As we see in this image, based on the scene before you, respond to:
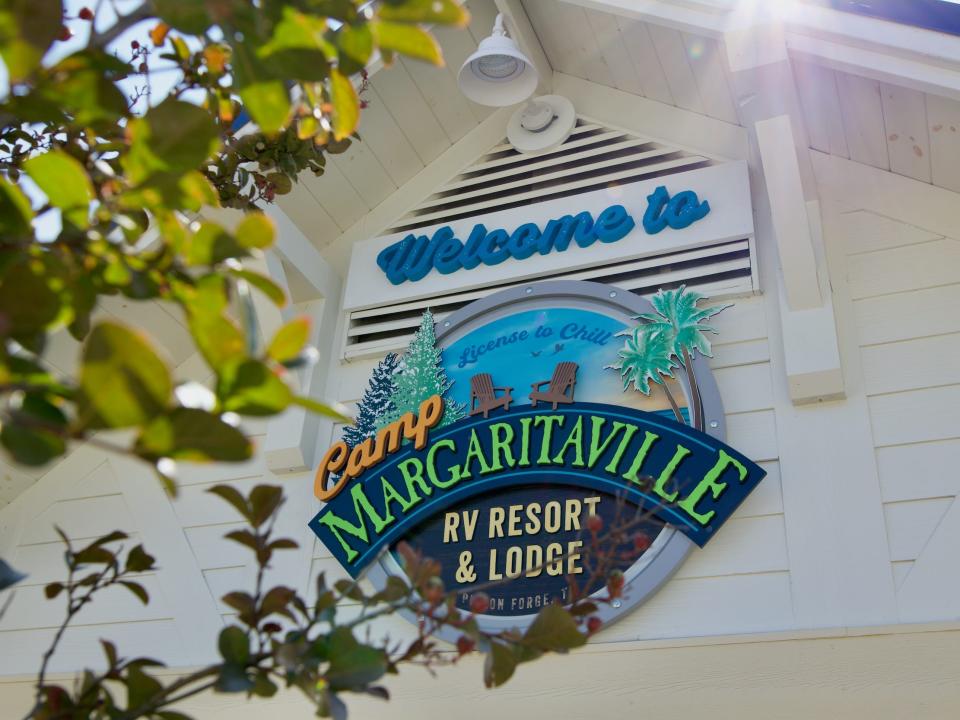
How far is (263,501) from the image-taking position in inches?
50.4

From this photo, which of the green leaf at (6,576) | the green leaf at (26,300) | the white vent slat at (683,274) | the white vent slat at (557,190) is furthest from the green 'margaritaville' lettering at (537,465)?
the green leaf at (26,300)

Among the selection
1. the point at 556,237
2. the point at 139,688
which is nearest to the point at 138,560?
the point at 139,688

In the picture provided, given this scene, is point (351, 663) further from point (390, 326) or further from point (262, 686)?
point (390, 326)

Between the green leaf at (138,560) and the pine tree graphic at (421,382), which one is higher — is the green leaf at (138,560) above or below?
below

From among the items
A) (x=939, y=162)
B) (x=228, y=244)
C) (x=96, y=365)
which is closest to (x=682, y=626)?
(x=939, y=162)

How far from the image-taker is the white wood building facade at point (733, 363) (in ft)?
9.12

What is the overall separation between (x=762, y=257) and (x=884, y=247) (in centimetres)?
39

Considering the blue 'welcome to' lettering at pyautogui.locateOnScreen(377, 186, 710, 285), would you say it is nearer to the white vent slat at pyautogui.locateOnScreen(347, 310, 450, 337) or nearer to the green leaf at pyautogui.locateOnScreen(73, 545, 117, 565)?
the white vent slat at pyautogui.locateOnScreen(347, 310, 450, 337)

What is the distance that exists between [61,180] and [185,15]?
0.21 metres

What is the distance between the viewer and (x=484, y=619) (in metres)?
3.09

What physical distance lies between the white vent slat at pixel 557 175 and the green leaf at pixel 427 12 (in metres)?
2.90

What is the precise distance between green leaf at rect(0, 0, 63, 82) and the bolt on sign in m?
2.17

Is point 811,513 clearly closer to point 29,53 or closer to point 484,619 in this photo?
point 484,619

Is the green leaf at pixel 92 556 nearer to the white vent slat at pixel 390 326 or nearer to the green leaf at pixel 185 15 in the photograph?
the green leaf at pixel 185 15
